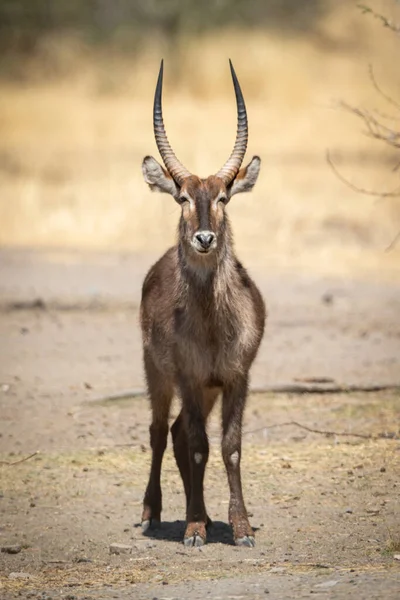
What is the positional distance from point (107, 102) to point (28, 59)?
3.71 m

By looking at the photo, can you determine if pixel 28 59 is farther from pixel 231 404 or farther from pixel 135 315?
pixel 231 404

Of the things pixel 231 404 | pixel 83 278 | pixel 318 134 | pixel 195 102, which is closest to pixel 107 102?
pixel 195 102

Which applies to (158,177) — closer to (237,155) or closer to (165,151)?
(165,151)

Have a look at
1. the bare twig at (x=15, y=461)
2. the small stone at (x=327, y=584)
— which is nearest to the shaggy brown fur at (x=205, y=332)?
the small stone at (x=327, y=584)

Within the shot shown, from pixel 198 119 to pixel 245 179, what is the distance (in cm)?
2327

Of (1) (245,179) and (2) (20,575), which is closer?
(2) (20,575)

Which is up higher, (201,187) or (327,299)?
(201,187)

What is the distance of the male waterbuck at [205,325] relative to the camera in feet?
27.8

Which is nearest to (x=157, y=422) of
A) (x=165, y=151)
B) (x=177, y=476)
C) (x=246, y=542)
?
(x=177, y=476)

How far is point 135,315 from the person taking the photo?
18391 mm

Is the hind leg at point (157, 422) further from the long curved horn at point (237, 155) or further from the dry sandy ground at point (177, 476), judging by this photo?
the long curved horn at point (237, 155)

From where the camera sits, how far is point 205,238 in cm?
831

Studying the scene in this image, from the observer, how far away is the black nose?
327 inches

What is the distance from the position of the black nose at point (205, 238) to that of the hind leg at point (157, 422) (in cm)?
124
